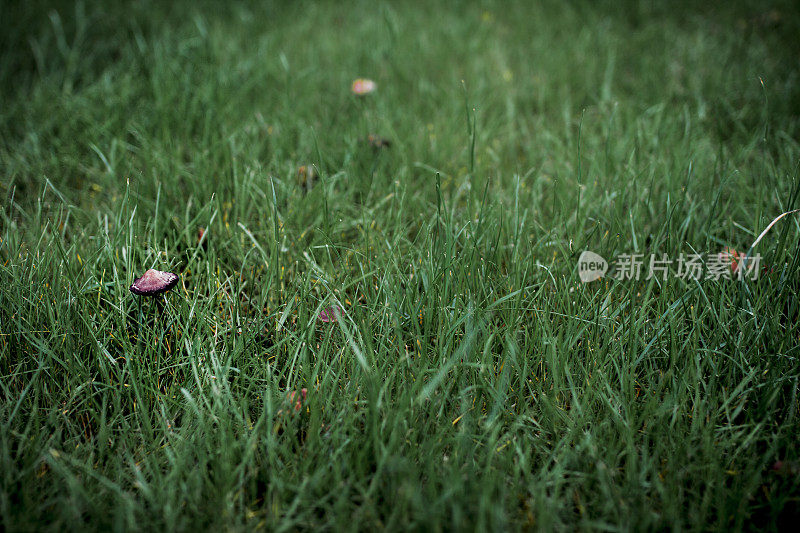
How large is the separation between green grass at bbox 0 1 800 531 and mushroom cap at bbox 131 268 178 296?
0.31ft

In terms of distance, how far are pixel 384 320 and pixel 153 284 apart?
0.60 m

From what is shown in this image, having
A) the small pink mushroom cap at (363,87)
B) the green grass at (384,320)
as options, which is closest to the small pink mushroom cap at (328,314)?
the green grass at (384,320)

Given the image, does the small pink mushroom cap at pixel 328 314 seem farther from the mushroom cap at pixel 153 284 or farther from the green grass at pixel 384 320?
the mushroom cap at pixel 153 284

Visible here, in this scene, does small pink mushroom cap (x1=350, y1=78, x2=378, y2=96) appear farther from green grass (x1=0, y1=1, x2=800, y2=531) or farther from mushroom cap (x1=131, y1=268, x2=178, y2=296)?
mushroom cap (x1=131, y1=268, x2=178, y2=296)

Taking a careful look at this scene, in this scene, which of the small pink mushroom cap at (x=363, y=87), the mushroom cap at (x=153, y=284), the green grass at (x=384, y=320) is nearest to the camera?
the green grass at (x=384, y=320)

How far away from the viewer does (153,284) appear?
134 cm

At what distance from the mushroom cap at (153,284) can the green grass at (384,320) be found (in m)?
0.10

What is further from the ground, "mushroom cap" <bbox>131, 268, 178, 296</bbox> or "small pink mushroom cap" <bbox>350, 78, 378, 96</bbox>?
"small pink mushroom cap" <bbox>350, 78, 378, 96</bbox>

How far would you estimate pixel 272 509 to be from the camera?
104cm

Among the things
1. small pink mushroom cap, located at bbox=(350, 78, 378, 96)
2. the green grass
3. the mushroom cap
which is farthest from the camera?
small pink mushroom cap, located at bbox=(350, 78, 378, 96)

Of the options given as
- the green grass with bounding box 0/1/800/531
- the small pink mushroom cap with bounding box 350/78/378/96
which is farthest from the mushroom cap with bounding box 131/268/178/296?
the small pink mushroom cap with bounding box 350/78/378/96

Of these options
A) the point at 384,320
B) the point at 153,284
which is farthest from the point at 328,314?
the point at 153,284

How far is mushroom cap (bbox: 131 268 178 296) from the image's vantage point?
1.33 m

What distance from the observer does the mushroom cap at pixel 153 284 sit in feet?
4.37
